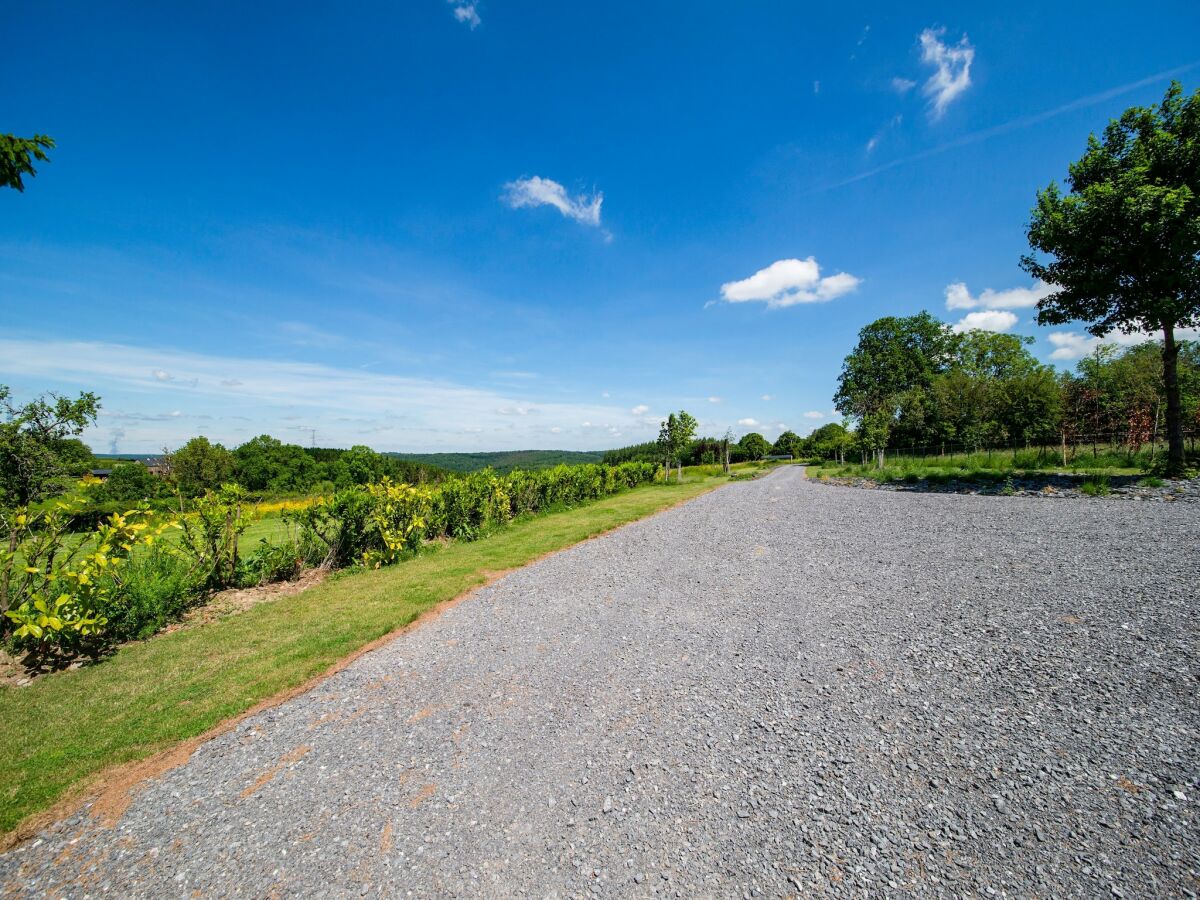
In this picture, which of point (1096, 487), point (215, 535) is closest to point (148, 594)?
point (215, 535)

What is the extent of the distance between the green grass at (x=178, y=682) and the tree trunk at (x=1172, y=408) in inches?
839

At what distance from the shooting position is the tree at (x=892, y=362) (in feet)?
152

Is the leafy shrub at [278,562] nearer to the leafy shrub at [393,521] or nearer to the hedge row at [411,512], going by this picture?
the hedge row at [411,512]

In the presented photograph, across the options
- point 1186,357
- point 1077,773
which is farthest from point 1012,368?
point 1077,773

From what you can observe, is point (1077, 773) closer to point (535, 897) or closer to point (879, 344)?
point (535, 897)

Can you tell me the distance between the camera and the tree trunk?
1407cm

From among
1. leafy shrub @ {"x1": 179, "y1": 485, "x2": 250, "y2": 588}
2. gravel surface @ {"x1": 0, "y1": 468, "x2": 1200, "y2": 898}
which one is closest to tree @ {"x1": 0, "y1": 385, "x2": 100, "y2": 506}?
leafy shrub @ {"x1": 179, "y1": 485, "x2": 250, "y2": 588}

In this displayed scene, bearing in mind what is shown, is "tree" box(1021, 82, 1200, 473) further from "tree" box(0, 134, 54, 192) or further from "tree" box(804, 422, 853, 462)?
"tree" box(804, 422, 853, 462)

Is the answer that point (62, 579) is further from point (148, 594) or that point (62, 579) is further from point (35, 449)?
point (35, 449)

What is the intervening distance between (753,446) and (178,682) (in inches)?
3357

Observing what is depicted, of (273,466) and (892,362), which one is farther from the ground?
(892,362)

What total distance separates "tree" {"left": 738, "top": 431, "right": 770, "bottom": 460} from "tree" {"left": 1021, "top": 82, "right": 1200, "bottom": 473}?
66029 millimetres

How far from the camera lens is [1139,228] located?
13867mm

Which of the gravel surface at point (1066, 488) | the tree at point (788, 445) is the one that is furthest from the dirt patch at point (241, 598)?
the tree at point (788, 445)
